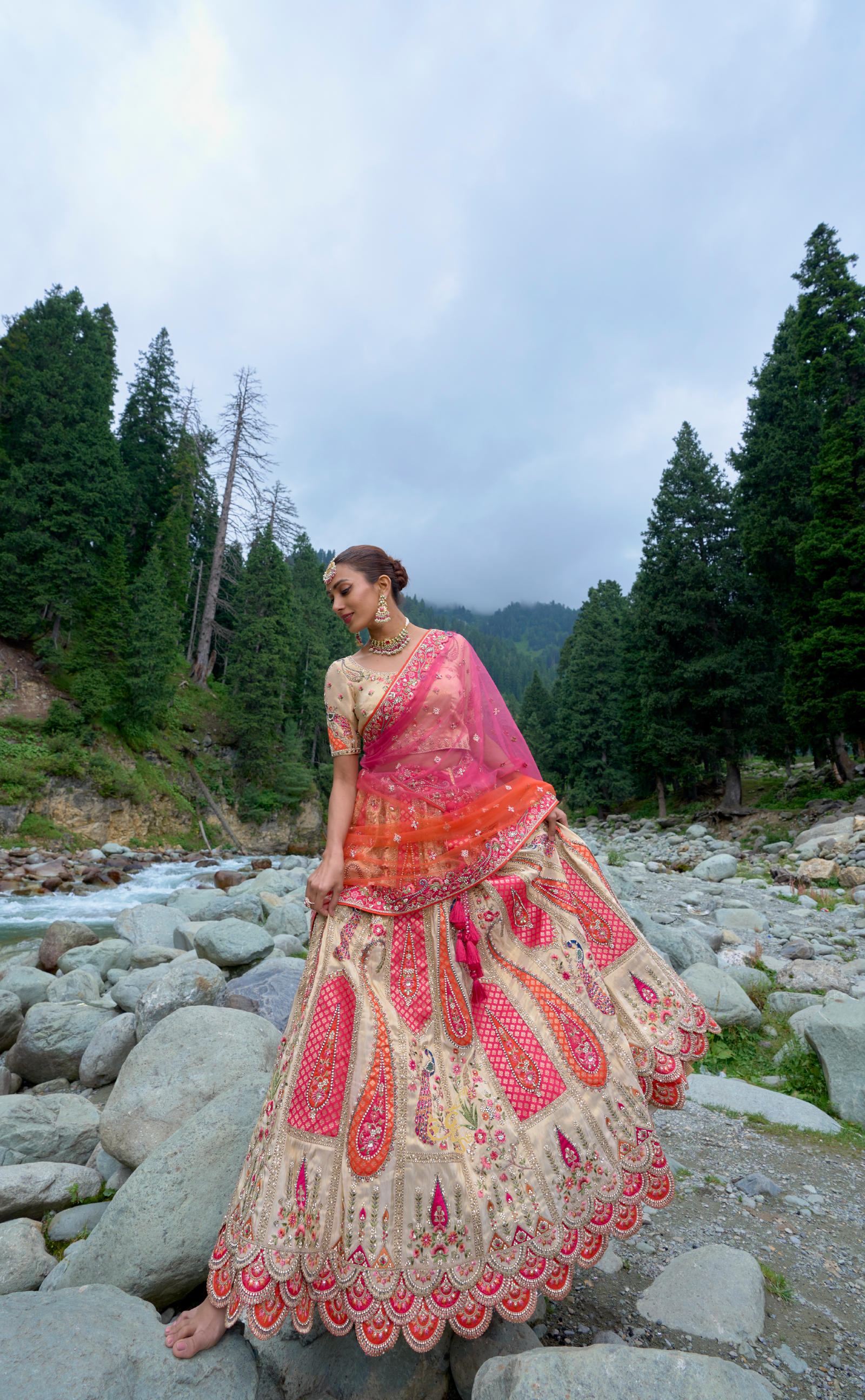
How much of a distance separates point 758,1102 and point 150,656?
69.7 feet

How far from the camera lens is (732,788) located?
65.5 feet

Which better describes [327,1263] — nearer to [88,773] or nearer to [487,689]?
[487,689]

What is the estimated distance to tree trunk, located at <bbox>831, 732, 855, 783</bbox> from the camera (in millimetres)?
16422

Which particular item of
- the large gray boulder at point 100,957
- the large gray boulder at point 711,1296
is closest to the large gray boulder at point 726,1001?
the large gray boulder at point 711,1296

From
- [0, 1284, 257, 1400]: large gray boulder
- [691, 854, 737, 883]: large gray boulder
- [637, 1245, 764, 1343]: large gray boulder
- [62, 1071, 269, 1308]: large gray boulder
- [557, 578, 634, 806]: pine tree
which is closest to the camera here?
[0, 1284, 257, 1400]: large gray boulder

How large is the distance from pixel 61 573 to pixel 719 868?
20315 millimetres

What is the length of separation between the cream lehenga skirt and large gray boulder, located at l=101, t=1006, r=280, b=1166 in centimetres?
108

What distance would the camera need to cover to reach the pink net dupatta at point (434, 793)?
7.04 feet

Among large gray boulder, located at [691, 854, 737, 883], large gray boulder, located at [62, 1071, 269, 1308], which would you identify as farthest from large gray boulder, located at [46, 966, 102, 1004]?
large gray boulder, located at [691, 854, 737, 883]

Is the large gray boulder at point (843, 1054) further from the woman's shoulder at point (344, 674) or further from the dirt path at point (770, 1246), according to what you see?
the woman's shoulder at point (344, 674)

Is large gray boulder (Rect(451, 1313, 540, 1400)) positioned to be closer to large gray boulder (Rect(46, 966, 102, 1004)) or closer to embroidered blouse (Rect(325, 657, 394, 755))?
embroidered blouse (Rect(325, 657, 394, 755))

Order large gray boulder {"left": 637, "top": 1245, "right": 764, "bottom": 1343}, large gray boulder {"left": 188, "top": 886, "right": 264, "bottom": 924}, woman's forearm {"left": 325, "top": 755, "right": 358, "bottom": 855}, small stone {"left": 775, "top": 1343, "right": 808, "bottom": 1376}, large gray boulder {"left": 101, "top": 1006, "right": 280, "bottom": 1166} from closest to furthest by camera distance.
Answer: small stone {"left": 775, "top": 1343, "right": 808, "bottom": 1376} < large gray boulder {"left": 637, "top": 1245, "right": 764, "bottom": 1343} < woman's forearm {"left": 325, "top": 755, "right": 358, "bottom": 855} < large gray boulder {"left": 101, "top": 1006, "right": 280, "bottom": 1166} < large gray boulder {"left": 188, "top": 886, "right": 264, "bottom": 924}

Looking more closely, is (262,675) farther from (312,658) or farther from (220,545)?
(312,658)

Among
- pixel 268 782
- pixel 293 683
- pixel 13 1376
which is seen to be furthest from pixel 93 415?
pixel 13 1376
